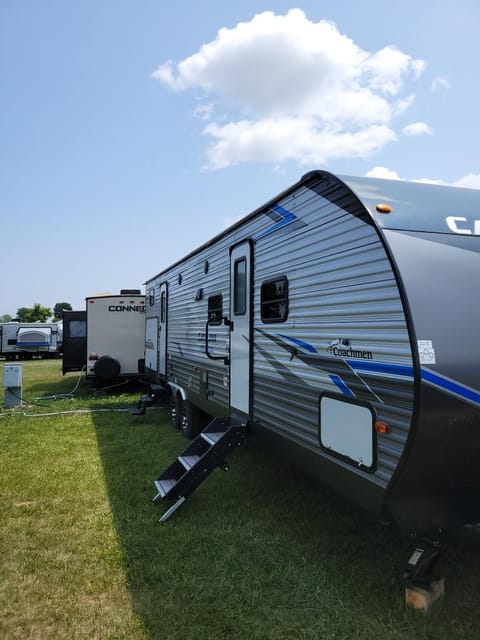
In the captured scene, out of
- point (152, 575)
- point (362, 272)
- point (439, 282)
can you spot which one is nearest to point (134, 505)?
point (152, 575)

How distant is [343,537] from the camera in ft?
13.9

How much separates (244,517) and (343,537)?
92 cm

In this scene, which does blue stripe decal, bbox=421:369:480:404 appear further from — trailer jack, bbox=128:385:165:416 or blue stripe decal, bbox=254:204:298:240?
trailer jack, bbox=128:385:165:416

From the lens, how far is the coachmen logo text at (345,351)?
3140 millimetres

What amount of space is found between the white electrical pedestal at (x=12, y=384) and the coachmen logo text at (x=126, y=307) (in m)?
2.86

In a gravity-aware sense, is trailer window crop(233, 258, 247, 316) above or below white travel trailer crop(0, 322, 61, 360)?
above

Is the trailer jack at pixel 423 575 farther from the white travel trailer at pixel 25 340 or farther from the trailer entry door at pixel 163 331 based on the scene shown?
the white travel trailer at pixel 25 340

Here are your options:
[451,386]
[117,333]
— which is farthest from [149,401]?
[451,386]

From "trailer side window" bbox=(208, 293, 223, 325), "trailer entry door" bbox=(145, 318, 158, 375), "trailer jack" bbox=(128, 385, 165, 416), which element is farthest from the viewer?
"trailer entry door" bbox=(145, 318, 158, 375)

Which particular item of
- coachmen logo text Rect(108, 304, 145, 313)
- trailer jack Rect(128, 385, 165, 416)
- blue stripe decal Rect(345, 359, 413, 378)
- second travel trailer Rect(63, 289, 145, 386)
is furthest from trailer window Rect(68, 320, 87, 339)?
blue stripe decal Rect(345, 359, 413, 378)

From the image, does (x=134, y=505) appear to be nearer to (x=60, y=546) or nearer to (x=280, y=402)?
(x=60, y=546)

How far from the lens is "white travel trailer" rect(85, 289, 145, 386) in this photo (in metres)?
12.8

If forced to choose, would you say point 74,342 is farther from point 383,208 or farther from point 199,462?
point 383,208

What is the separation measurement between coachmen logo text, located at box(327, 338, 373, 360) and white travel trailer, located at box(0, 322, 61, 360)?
28.4 meters
